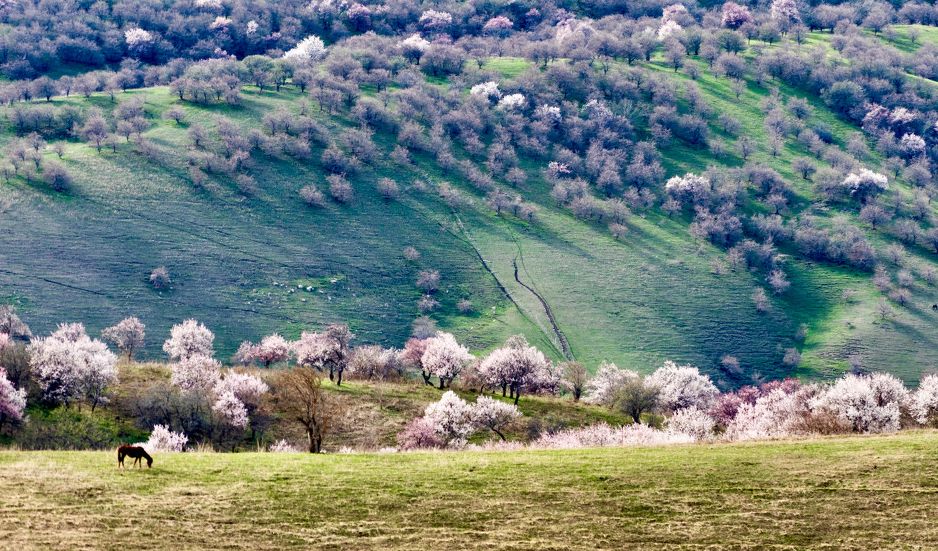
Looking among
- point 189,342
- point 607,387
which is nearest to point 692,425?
point 607,387

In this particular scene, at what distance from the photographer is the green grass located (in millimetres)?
28688

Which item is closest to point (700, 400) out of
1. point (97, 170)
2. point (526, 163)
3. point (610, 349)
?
point (610, 349)

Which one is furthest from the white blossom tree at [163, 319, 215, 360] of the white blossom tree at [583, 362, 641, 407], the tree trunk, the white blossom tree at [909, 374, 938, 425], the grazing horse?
the white blossom tree at [909, 374, 938, 425]

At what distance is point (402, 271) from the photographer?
11706 cm

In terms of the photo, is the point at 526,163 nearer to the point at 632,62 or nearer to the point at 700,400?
the point at 632,62

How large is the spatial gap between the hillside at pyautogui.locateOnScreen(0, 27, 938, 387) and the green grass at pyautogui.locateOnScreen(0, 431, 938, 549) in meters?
65.0

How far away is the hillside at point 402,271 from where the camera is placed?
103312mm

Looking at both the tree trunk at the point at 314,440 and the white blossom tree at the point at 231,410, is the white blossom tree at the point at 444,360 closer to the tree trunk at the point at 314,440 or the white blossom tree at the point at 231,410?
the white blossom tree at the point at 231,410

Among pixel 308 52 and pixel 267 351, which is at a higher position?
pixel 308 52

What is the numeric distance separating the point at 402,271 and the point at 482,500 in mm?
86119

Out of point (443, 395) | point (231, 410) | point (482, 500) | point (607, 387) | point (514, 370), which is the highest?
point (482, 500)

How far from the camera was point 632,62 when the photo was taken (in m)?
191

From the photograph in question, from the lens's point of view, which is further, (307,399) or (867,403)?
(867,403)

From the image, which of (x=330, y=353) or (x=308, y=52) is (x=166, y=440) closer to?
(x=330, y=353)
